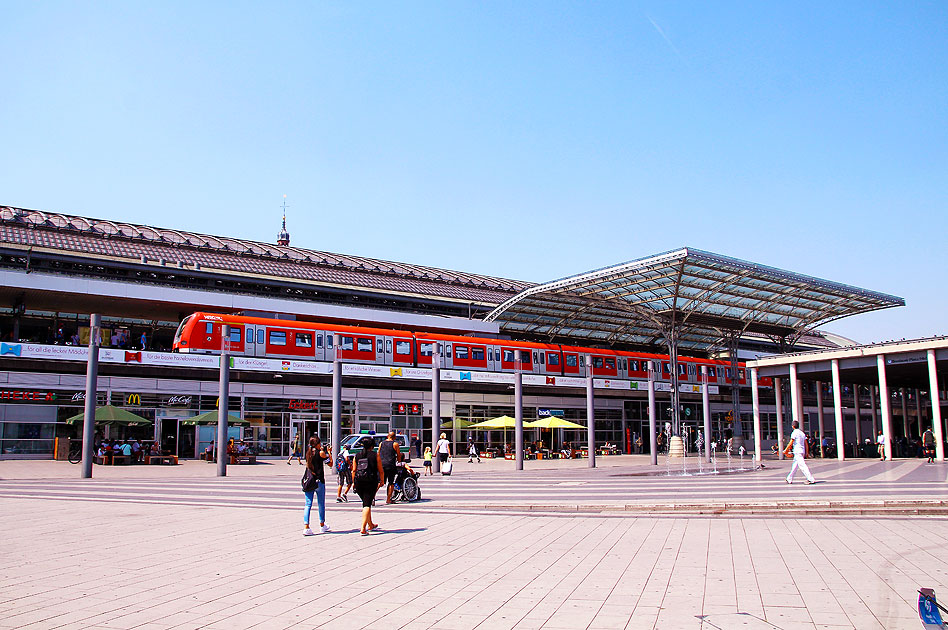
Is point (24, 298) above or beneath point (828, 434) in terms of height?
above

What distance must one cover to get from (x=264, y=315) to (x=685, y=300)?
26.0 m

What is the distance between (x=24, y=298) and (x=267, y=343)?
1491cm

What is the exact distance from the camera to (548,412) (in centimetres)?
5566

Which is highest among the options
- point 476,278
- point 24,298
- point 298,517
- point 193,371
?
point 476,278

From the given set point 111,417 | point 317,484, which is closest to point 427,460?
point 111,417

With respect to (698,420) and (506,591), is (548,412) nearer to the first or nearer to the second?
(698,420)

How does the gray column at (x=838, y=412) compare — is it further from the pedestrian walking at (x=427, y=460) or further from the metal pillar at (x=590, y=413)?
the pedestrian walking at (x=427, y=460)

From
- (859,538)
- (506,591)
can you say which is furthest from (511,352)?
(506,591)

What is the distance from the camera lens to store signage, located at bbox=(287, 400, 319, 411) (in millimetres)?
43969

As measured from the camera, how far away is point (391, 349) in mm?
44312

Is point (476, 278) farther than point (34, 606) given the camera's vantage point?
Yes

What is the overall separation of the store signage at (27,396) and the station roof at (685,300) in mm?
26700

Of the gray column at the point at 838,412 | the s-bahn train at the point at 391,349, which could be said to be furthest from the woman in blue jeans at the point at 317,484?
the gray column at the point at 838,412

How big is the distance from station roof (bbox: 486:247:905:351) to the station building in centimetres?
19
